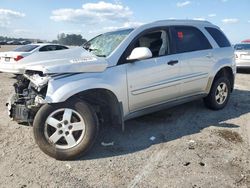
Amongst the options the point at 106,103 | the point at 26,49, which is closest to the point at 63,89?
the point at 106,103

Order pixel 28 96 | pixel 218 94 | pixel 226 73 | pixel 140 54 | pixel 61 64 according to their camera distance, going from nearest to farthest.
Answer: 1. pixel 61 64
2. pixel 28 96
3. pixel 140 54
4. pixel 218 94
5. pixel 226 73

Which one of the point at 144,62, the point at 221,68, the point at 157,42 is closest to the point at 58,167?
the point at 144,62

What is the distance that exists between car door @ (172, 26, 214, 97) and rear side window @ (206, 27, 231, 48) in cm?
32

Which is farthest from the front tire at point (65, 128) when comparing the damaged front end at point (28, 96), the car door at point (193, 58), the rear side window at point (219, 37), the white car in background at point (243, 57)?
the white car in background at point (243, 57)

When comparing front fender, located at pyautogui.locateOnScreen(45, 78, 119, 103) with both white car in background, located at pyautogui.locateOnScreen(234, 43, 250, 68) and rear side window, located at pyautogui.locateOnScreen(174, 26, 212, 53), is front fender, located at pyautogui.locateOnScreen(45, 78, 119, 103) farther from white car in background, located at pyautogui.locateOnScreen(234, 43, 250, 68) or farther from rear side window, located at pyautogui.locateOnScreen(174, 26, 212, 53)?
white car in background, located at pyautogui.locateOnScreen(234, 43, 250, 68)

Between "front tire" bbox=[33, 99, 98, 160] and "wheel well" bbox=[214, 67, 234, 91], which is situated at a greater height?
"wheel well" bbox=[214, 67, 234, 91]

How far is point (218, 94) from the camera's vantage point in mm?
6047

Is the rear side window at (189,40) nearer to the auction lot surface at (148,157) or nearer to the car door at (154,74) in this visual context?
the car door at (154,74)

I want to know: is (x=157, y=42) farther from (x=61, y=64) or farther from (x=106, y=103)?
(x=61, y=64)

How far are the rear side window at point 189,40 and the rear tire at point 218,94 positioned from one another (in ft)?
2.67

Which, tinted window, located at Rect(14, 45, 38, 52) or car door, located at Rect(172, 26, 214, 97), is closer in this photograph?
car door, located at Rect(172, 26, 214, 97)

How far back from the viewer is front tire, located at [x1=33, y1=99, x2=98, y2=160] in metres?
3.75

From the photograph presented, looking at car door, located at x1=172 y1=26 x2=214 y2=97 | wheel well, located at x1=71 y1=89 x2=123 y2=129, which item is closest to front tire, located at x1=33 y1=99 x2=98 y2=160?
wheel well, located at x1=71 y1=89 x2=123 y2=129

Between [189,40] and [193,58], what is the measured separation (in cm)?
39
